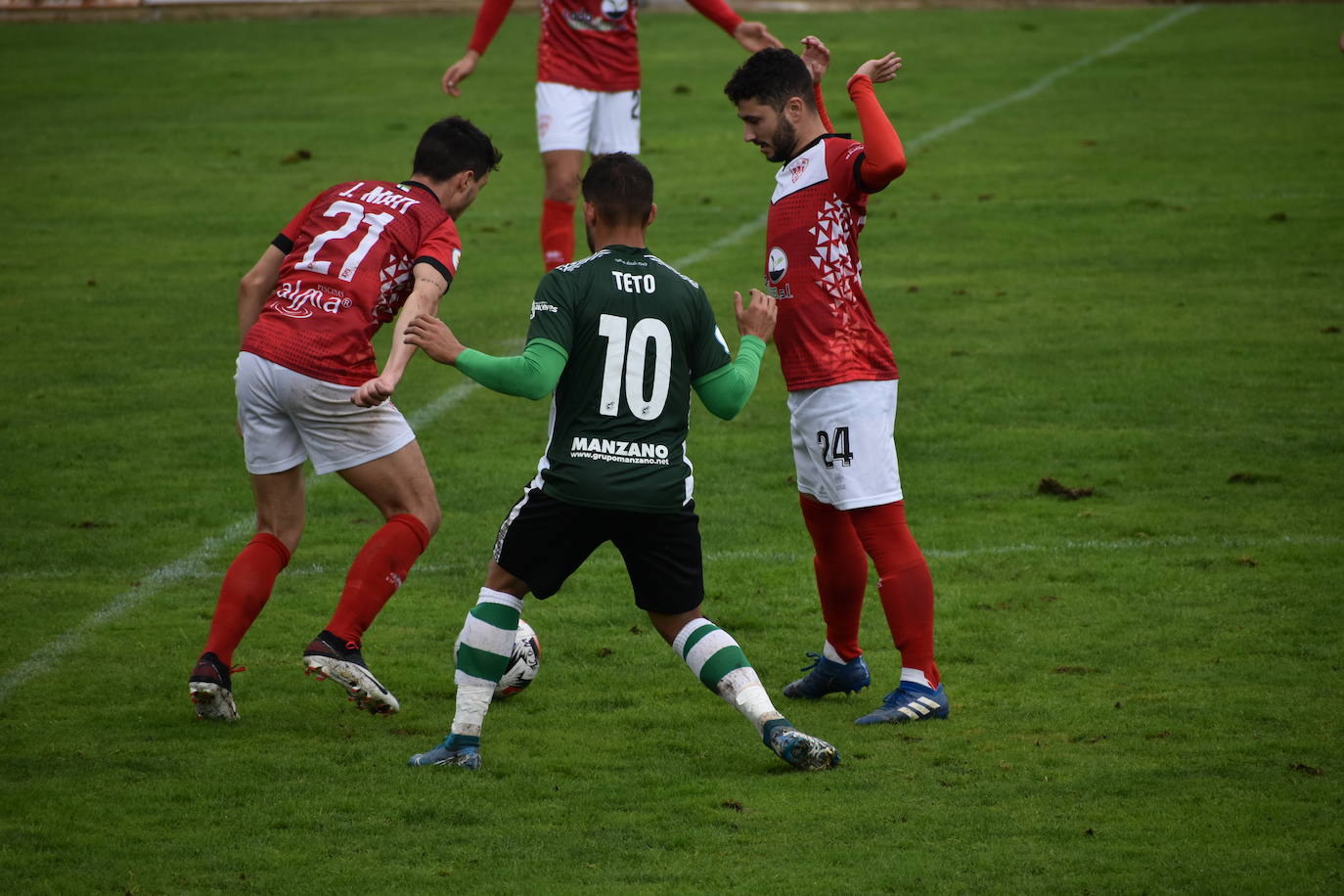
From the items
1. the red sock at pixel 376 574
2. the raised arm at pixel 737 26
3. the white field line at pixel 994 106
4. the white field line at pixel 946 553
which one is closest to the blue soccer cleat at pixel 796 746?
the red sock at pixel 376 574

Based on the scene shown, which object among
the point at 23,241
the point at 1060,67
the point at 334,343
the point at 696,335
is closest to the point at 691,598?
the point at 696,335

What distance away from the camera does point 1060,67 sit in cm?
2197

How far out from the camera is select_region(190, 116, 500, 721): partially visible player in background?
5.65 meters

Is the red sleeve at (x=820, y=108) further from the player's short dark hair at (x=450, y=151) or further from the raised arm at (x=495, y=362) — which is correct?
the raised arm at (x=495, y=362)

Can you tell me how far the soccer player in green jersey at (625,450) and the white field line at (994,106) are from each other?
688 centimetres

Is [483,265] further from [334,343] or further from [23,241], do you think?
[334,343]

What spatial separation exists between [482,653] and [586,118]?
6157mm

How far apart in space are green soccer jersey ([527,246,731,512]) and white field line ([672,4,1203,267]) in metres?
6.92

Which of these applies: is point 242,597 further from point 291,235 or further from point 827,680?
point 827,680

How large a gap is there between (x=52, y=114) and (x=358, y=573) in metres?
16.0

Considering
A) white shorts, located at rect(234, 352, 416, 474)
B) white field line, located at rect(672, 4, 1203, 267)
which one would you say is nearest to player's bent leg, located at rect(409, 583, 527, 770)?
white shorts, located at rect(234, 352, 416, 474)

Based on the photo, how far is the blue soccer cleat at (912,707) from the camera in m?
5.52

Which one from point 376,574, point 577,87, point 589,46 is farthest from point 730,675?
point 589,46

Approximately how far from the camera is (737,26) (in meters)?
9.38
